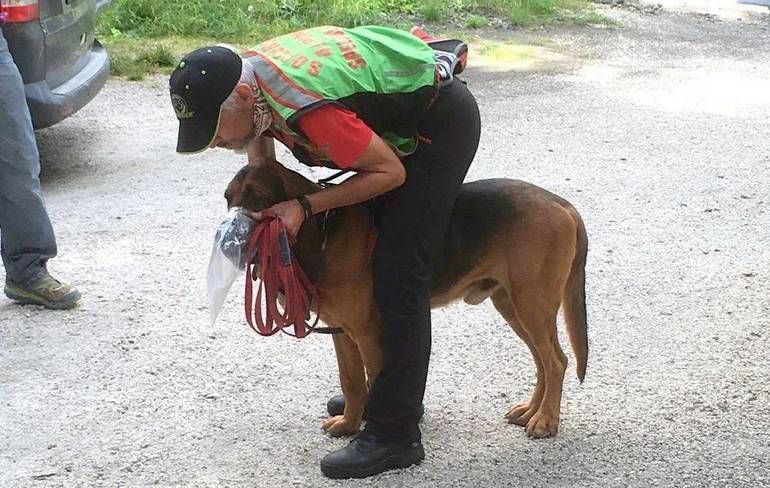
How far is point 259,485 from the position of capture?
3668mm

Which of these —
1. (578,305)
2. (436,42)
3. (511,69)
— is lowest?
(511,69)

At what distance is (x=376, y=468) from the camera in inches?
147

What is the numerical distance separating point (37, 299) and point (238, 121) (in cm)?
233

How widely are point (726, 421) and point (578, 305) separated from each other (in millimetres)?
781

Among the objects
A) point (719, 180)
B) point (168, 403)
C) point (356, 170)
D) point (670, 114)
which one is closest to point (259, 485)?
point (168, 403)

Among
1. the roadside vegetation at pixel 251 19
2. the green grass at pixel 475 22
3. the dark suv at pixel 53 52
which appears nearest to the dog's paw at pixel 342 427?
the dark suv at pixel 53 52

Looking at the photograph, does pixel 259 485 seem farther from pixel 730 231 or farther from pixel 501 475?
pixel 730 231

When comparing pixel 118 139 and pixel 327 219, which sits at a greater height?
pixel 327 219

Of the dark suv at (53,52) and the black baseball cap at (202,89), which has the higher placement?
the black baseball cap at (202,89)

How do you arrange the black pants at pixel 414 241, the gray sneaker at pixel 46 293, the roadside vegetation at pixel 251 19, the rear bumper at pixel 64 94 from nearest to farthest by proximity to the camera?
the black pants at pixel 414 241 < the gray sneaker at pixel 46 293 < the rear bumper at pixel 64 94 < the roadside vegetation at pixel 251 19

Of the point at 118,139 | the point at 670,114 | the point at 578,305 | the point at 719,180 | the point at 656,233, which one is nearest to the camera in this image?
the point at 578,305

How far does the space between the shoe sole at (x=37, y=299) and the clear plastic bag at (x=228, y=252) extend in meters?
1.84

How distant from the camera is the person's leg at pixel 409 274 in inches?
Result: 141

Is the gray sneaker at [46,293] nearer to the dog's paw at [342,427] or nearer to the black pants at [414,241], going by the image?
the dog's paw at [342,427]
